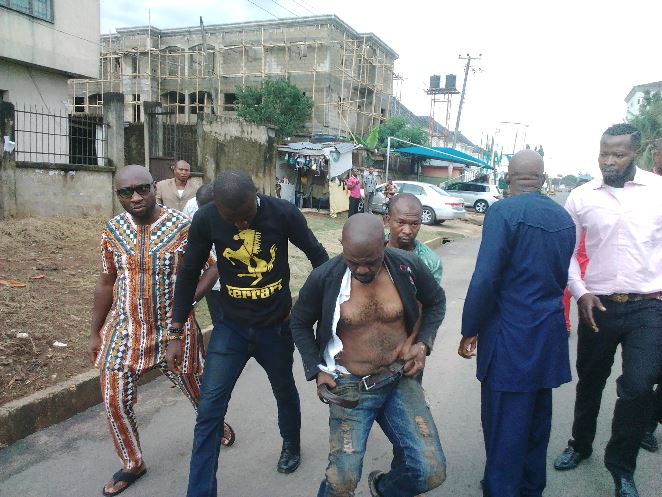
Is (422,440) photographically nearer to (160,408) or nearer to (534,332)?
(534,332)

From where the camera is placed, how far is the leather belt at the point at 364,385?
2354 millimetres

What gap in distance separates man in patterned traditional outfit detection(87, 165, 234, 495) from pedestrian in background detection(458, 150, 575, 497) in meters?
1.59

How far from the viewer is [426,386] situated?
14.9 ft

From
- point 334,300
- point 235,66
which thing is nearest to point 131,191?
point 334,300

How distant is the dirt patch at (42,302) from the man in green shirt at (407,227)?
2734mm

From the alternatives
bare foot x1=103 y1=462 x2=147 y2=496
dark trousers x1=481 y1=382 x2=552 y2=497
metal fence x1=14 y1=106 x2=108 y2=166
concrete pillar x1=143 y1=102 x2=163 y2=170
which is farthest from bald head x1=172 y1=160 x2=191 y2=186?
concrete pillar x1=143 y1=102 x2=163 y2=170

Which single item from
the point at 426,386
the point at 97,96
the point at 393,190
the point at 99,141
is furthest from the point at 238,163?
the point at 97,96

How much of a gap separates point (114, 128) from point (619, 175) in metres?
10.4

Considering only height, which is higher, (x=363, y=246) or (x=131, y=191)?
(x=131, y=191)

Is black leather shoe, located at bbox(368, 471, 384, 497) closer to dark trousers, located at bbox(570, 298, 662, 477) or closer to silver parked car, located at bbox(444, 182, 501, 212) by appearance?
dark trousers, located at bbox(570, 298, 662, 477)

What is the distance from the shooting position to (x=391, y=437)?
2.46 meters

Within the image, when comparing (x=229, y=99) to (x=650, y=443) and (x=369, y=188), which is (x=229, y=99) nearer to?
(x=369, y=188)

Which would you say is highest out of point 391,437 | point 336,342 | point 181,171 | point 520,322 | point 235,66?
point 235,66

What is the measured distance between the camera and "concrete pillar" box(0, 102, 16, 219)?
8711mm
